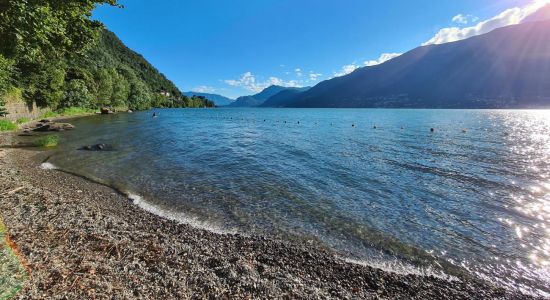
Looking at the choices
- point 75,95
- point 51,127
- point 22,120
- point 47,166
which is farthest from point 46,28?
point 75,95

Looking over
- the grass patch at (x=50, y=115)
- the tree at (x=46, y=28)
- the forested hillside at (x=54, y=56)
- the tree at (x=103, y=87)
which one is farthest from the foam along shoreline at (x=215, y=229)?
the tree at (x=103, y=87)

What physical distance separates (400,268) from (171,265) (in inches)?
326

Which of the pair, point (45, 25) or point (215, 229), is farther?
point (45, 25)

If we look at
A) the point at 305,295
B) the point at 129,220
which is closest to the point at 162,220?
the point at 129,220

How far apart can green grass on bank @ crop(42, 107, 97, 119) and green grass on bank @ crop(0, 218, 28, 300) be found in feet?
234

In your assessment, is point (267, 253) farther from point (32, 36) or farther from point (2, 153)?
point (2, 153)

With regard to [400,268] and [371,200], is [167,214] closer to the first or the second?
[400,268]

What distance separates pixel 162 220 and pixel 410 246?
37.5 ft

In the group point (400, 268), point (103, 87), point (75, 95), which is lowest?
point (400, 268)

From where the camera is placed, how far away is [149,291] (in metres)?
6.87

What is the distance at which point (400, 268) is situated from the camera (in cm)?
969

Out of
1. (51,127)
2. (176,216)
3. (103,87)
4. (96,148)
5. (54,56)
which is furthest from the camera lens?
(103,87)

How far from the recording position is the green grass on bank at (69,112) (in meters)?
63.3

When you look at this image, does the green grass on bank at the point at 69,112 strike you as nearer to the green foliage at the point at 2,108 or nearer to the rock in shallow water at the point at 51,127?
the green foliage at the point at 2,108
